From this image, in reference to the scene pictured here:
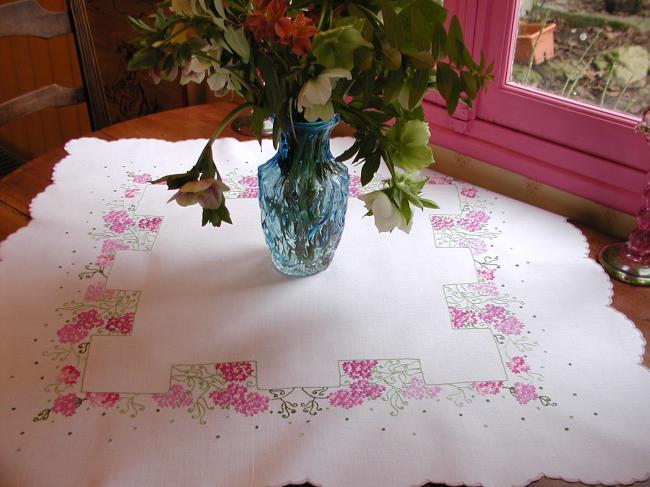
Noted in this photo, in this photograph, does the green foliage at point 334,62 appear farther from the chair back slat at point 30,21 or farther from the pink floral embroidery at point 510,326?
the chair back slat at point 30,21

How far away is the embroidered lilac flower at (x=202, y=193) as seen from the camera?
923 millimetres

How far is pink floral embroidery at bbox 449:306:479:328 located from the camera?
3.58ft

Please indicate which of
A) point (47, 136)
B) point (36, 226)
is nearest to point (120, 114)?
point (47, 136)

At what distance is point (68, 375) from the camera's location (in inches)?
38.9

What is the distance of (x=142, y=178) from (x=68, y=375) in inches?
21.8

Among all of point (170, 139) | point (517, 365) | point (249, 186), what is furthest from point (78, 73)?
point (517, 365)

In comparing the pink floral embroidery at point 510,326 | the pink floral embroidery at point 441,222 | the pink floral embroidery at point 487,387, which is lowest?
the pink floral embroidery at point 487,387

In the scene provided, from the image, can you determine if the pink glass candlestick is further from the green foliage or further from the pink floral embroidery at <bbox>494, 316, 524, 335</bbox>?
the green foliage

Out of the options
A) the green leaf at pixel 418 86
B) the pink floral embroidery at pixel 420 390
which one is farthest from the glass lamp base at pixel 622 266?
the green leaf at pixel 418 86

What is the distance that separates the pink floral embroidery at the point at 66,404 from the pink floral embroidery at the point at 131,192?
0.52 m

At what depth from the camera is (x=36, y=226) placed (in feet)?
4.24

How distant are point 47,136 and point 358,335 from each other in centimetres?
221

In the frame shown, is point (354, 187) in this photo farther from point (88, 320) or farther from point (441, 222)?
point (88, 320)

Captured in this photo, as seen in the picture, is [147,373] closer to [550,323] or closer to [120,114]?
[550,323]
